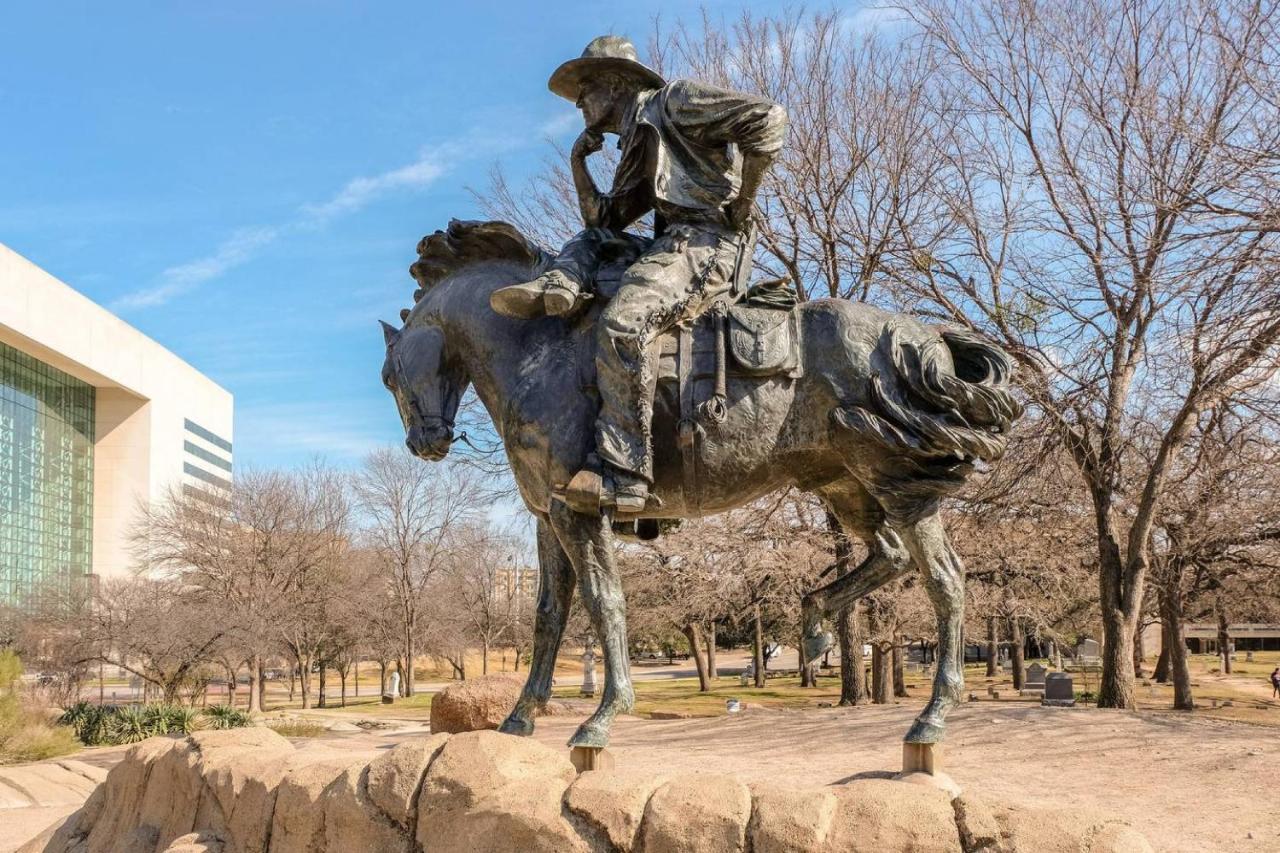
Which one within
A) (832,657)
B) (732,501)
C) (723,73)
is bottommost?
(832,657)

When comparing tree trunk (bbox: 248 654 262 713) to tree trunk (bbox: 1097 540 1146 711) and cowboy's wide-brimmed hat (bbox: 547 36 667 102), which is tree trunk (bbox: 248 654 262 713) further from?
cowboy's wide-brimmed hat (bbox: 547 36 667 102)

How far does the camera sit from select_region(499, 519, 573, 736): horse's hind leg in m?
5.36

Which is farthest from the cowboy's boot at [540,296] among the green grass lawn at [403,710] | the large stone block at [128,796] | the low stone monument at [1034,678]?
the low stone monument at [1034,678]

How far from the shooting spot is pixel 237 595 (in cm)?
3388

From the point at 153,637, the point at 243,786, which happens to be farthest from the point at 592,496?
the point at 153,637

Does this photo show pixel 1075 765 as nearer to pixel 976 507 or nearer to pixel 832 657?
pixel 976 507

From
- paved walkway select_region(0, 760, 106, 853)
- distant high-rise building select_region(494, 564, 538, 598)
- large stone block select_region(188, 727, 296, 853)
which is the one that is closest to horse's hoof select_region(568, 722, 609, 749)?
large stone block select_region(188, 727, 296, 853)

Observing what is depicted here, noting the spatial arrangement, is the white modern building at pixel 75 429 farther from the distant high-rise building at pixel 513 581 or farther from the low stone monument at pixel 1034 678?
the low stone monument at pixel 1034 678

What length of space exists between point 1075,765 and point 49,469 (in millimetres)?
67004

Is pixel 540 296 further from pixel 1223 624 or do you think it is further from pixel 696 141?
pixel 1223 624

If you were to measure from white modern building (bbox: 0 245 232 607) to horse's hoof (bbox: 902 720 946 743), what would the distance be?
56.5m

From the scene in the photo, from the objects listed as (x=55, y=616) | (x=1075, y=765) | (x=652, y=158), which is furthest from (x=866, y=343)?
(x=55, y=616)

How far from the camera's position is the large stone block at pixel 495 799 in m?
4.14

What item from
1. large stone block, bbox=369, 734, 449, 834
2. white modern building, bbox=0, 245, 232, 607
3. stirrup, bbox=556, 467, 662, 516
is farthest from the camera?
white modern building, bbox=0, 245, 232, 607
